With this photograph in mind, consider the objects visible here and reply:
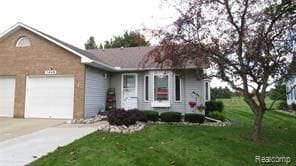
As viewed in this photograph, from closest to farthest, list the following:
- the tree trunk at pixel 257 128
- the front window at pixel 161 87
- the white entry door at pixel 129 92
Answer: the tree trunk at pixel 257 128
the front window at pixel 161 87
the white entry door at pixel 129 92

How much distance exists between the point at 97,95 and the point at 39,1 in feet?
19.2

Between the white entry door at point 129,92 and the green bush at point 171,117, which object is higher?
the white entry door at point 129,92

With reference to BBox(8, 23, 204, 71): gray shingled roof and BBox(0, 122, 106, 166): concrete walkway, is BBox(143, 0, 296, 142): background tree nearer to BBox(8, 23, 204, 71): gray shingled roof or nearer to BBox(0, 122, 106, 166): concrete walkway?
BBox(0, 122, 106, 166): concrete walkway

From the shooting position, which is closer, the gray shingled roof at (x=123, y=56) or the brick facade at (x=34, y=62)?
the brick facade at (x=34, y=62)

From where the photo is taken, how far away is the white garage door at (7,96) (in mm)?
15820

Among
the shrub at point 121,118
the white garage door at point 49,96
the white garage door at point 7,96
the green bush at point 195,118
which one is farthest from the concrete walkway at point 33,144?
the white garage door at point 7,96

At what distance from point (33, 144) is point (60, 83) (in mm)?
6791

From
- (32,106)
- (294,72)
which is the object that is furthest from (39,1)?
(294,72)

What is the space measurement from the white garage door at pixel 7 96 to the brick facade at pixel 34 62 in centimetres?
47

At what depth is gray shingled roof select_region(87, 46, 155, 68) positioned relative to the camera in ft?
59.1

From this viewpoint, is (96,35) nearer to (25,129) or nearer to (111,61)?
(111,61)

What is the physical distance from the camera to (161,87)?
16766 millimetres

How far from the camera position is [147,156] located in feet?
23.0

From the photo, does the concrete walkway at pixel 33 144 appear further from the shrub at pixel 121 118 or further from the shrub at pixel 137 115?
the shrub at pixel 137 115
